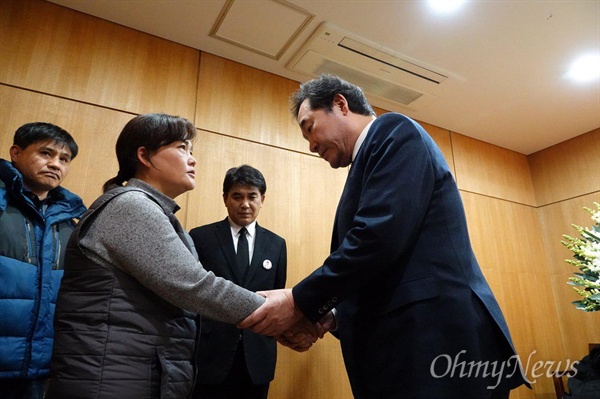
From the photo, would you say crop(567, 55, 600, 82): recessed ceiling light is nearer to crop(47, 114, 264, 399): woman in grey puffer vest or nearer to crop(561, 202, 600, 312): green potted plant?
crop(561, 202, 600, 312): green potted plant

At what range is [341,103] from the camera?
1.45 m

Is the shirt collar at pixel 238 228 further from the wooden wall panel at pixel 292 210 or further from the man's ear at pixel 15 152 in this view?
the man's ear at pixel 15 152

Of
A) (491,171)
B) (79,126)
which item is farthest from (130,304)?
(491,171)

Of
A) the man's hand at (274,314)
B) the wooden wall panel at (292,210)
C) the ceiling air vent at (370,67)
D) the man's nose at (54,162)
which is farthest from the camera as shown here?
the ceiling air vent at (370,67)

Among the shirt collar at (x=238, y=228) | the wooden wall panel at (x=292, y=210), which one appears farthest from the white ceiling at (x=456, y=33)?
the shirt collar at (x=238, y=228)

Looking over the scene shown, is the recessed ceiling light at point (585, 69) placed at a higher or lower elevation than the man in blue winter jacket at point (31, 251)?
higher

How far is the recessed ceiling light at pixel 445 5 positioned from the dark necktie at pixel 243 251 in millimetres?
1891

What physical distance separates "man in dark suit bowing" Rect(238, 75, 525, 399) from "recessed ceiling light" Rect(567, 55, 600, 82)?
9.42ft

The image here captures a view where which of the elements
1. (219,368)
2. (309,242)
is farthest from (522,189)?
(219,368)

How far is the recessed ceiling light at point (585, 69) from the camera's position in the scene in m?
3.09

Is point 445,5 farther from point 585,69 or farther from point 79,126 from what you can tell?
point 79,126

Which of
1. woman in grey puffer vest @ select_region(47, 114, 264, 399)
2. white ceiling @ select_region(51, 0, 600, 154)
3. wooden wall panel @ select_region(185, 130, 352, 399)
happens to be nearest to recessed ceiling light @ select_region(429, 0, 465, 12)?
white ceiling @ select_region(51, 0, 600, 154)

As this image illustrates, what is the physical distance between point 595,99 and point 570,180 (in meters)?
1.00

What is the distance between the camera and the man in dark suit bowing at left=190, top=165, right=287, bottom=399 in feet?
6.28
